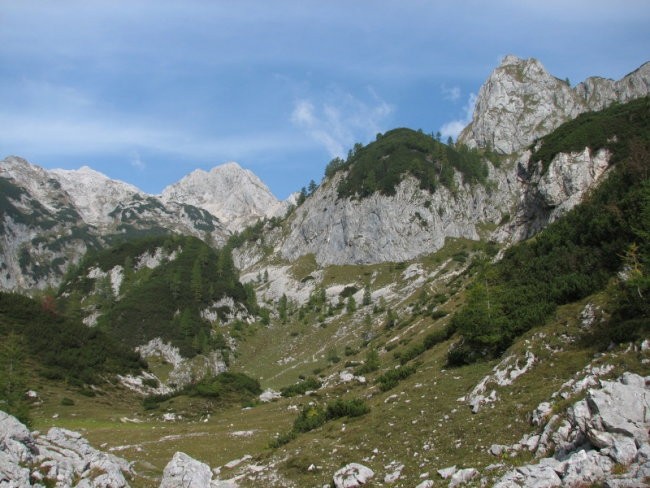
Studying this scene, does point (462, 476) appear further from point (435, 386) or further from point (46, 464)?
point (46, 464)

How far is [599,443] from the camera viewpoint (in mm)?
14359

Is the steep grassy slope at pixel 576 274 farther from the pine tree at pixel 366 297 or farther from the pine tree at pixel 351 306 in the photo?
the pine tree at pixel 366 297

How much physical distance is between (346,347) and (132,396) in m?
52.0

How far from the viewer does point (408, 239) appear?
7554 inches

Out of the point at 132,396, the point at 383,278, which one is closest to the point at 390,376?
the point at 132,396

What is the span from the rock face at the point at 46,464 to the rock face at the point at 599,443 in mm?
16538

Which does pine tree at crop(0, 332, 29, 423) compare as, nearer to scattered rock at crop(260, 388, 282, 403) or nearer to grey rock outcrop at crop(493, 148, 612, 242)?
scattered rock at crop(260, 388, 282, 403)

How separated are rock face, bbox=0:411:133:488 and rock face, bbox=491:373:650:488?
651 inches

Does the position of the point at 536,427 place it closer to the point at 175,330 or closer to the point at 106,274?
the point at 175,330

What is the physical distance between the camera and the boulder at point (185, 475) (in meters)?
22.5

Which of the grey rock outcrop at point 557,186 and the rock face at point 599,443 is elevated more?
the grey rock outcrop at point 557,186

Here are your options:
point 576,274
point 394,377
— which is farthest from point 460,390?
point 576,274

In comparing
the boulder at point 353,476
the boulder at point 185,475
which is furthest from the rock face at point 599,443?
the boulder at point 185,475

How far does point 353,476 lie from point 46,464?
12705 mm
